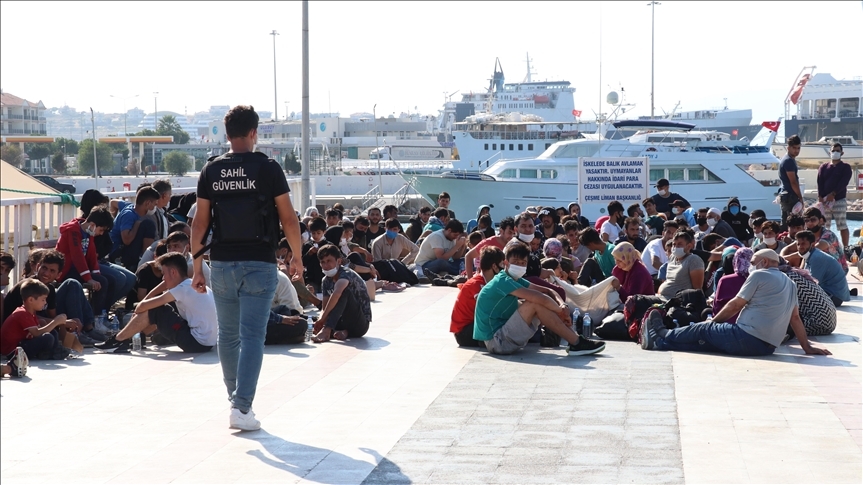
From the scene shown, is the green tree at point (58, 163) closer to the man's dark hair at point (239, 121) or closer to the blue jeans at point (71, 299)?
the blue jeans at point (71, 299)

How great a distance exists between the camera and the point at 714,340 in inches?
342

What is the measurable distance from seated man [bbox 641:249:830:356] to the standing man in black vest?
4.27 m

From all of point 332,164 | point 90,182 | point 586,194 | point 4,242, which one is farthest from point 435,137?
point 4,242

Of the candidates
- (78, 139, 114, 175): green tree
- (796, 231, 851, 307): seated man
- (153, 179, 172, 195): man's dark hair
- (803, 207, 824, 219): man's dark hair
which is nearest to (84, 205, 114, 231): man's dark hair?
(153, 179, 172, 195): man's dark hair

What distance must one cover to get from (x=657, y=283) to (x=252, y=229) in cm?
682

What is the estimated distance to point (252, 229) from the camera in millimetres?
5605

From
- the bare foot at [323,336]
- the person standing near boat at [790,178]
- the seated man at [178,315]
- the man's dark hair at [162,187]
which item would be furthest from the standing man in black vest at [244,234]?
the person standing near boat at [790,178]

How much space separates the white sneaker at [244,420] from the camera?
18.9 feet

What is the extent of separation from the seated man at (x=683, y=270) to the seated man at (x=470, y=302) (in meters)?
2.23

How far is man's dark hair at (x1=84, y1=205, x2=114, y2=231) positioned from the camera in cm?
938

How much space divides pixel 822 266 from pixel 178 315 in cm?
701

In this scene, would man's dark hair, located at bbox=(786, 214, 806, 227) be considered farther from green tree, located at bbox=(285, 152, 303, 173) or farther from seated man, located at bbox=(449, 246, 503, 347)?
green tree, located at bbox=(285, 152, 303, 173)

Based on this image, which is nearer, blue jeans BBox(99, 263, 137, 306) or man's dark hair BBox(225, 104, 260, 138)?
man's dark hair BBox(225, 104, 260, 138)

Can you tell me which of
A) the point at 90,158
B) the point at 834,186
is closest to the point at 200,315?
the point at 834,186
